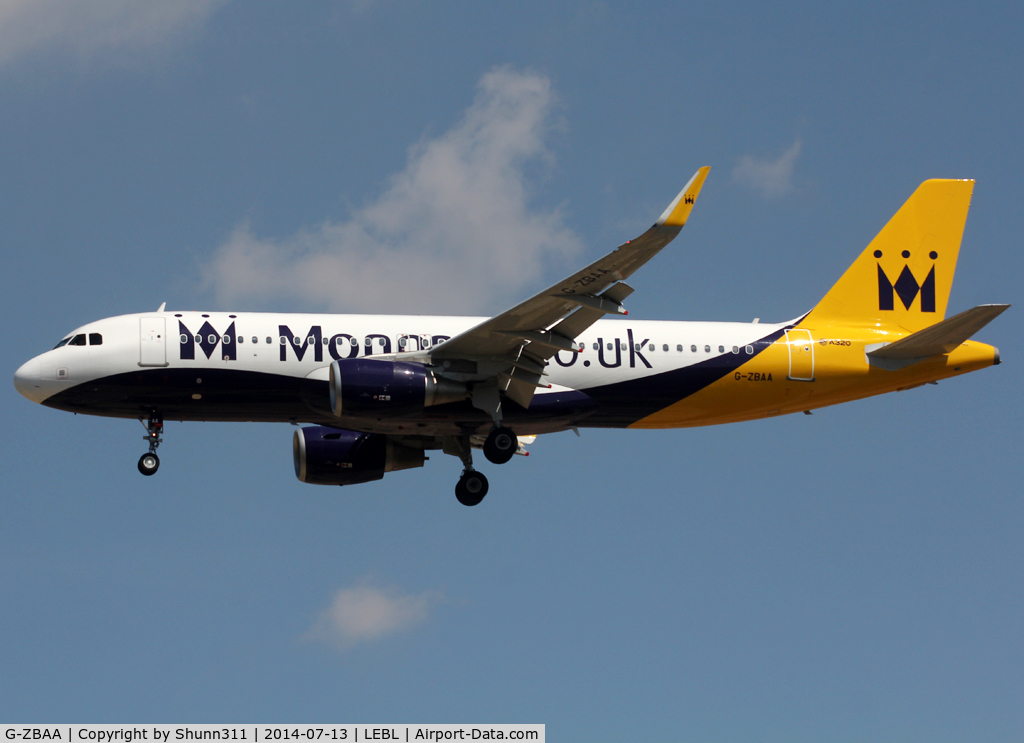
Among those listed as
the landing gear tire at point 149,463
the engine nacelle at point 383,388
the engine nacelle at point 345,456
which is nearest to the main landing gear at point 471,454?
the engine nacelle at point 345,456

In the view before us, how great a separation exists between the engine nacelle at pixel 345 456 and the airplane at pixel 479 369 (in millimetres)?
41

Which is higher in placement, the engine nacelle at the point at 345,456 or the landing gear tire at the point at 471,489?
the engine nacelle at the point at 345,456

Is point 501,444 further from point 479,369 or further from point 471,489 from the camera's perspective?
point 471,489

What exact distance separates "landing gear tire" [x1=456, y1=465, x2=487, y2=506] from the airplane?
4 cm

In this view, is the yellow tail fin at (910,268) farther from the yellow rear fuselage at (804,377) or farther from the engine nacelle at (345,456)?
the engine nacelle at (345,456)

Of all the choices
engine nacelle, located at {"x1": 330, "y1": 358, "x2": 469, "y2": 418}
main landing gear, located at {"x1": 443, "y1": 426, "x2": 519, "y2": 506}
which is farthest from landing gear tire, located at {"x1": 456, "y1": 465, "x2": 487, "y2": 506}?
engine nacelle, located at {"x1": 330, "y1": 358, "x2": 469, "y2": 418}

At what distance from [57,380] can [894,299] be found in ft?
76.5

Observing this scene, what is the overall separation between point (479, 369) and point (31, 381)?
447 inches

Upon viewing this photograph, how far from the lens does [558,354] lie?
112 feet

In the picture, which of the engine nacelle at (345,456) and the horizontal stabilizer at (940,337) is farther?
the engine nacelle at (345,456)

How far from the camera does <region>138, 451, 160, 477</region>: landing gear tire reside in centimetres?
3353

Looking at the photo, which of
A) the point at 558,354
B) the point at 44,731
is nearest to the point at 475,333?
the point at 558,354

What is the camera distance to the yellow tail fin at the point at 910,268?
3766cm

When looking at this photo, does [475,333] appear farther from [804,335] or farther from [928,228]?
[928,228]
